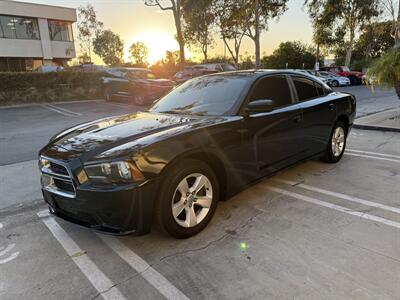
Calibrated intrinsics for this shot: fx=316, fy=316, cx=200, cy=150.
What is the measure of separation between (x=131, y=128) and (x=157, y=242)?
1.19 m

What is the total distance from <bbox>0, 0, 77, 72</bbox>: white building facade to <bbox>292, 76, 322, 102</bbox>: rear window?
34786 millimetres

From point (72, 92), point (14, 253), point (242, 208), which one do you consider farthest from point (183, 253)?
point (72, 92)

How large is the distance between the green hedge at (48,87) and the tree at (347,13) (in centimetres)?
2498

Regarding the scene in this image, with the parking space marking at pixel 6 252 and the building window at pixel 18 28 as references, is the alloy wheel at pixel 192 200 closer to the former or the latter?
the parking space marking at pixel 6 252

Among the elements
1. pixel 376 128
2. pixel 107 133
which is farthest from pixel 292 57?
pixel 107 133

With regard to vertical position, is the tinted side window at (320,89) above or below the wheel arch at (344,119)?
above

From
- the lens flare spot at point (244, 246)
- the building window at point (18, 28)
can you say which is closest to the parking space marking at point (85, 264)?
the lens flare spot at point (244, 246)

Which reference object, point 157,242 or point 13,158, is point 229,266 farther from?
point 13,158

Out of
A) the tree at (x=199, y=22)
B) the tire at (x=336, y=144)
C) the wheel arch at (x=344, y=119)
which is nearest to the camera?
the tire at (x=336, y=144)

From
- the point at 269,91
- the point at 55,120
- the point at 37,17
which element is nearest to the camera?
the point at 269,91

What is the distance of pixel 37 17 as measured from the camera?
32.7m

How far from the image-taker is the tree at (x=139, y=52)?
161 feet

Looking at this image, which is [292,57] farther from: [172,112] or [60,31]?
[172,112]

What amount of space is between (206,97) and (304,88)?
1632mm
